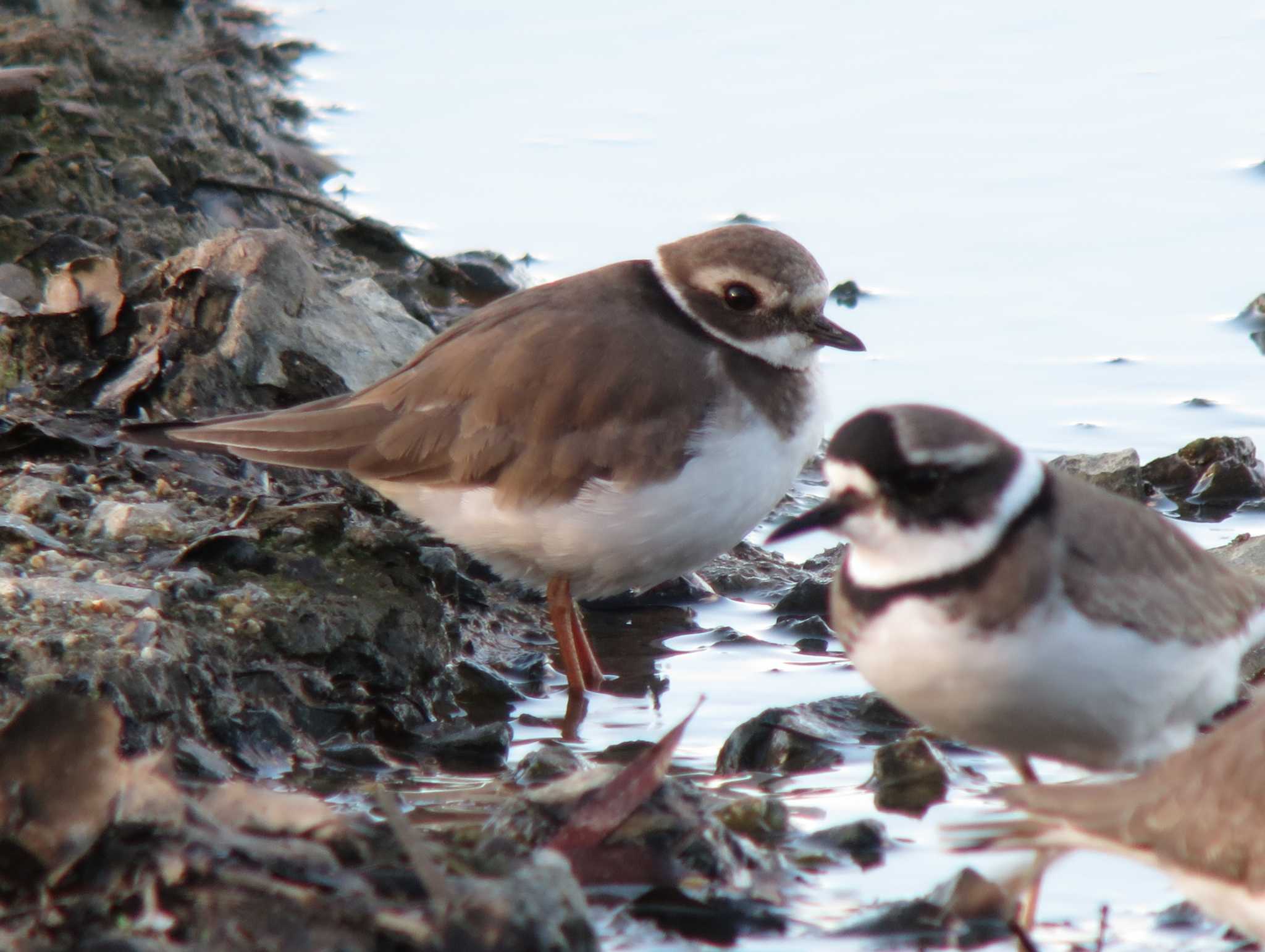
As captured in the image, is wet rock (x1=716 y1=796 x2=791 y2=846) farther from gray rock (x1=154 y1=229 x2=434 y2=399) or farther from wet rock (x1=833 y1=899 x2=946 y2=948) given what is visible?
gray rock (x1=154 y1=229 x2=434 y2=399)

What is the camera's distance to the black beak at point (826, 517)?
14.2ft

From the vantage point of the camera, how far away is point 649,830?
441cm

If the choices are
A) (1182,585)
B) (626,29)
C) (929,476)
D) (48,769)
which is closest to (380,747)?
(48,769)

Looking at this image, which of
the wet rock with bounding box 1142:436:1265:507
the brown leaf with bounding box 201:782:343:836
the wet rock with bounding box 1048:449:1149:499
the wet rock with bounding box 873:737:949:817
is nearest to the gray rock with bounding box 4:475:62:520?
the brown leaf with bounding box 201:782:343:836

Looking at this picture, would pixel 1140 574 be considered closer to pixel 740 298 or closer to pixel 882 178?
pixel 740 298

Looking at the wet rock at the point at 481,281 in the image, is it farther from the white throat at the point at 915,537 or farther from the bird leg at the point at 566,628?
the white throat at the point at 915,537

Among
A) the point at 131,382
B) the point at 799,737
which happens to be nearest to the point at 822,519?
the point at 799,737

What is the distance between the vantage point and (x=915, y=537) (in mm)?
4238

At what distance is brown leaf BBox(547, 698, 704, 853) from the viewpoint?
4.39 m

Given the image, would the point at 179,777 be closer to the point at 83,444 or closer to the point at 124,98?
the point at 83,444

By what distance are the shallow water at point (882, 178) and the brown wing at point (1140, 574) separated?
38.6 inches

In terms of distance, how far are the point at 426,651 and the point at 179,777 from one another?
113 cm

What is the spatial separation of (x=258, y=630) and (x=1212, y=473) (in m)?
4.02

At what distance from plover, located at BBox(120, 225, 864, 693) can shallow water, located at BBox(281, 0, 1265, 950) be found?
0.56m
